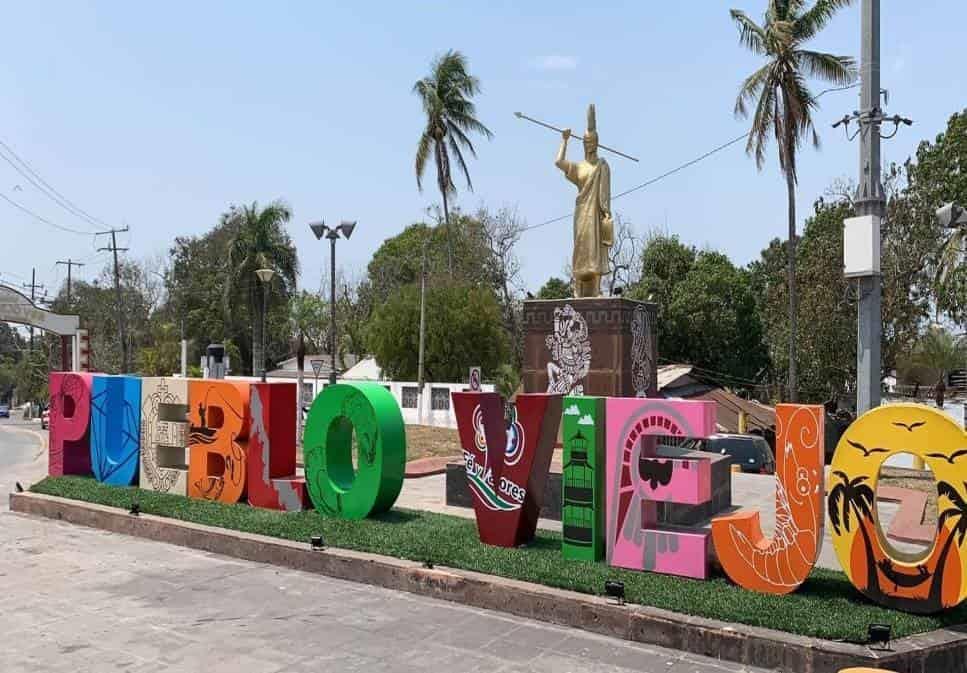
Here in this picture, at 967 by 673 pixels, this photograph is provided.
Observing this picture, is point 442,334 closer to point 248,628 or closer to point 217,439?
point 217,439

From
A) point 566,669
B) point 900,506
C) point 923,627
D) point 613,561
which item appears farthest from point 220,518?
point 900,506

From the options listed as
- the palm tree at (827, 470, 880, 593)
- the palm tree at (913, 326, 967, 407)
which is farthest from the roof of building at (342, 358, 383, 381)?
the palm tree at (827, 470, 880, 593)

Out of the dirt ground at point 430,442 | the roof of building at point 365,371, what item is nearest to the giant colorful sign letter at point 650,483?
the dirt ground at point 430,442

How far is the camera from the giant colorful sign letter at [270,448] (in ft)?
39.6

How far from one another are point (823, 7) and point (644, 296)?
20019mm

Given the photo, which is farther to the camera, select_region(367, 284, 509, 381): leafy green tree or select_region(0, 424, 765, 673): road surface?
select_region(367, 284, 509, 381): leafy green tree

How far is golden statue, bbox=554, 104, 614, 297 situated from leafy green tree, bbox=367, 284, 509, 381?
1865cm

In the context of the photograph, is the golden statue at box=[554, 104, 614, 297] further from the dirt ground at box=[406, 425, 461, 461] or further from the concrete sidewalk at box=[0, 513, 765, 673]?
the concrete sidewalk at box=[0, 513, 765, 673]

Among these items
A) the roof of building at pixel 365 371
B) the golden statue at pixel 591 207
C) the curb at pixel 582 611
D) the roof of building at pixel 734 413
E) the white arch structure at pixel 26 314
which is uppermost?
the golden statue at pixel 591 207

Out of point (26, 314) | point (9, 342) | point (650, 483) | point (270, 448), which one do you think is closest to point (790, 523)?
point (650, 483)

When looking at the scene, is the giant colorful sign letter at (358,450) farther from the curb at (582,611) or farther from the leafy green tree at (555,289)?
the leafy green tree at (555,289)

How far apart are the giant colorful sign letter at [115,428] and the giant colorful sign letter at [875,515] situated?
1078cm

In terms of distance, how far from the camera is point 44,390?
59.4 meters

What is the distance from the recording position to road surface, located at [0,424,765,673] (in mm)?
6953
